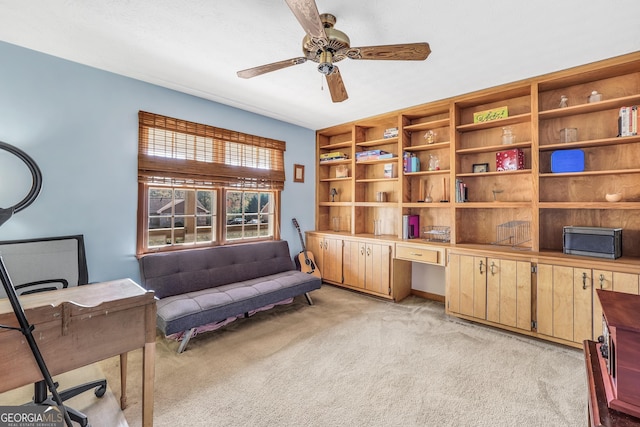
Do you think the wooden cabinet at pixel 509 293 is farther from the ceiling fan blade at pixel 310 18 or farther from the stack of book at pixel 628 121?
the ceiling fan blade at pixel 310 18

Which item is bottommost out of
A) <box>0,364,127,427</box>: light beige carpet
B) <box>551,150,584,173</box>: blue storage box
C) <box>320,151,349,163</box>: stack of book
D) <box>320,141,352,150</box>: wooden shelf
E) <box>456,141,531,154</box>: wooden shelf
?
<box>0,364,127,427</box>: light beige carpet

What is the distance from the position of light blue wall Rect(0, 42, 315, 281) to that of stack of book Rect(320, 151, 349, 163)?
2194 millimetres

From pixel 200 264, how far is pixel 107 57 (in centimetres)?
208

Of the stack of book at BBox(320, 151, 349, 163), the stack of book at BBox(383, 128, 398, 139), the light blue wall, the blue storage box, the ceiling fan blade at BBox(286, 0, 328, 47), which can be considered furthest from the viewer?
the stack of book at BBox(320, 151, 349, 163)

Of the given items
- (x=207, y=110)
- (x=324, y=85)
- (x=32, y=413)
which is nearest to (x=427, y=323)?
(x=324, y=85)

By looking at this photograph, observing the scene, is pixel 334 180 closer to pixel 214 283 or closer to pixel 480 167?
pixel 480 167

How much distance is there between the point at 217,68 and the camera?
258 cm

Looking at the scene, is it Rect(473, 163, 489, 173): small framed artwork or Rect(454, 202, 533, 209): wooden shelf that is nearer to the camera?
Rect(454, 202, 533, 209): wooden shelf

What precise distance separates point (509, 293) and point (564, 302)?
1.34 ft

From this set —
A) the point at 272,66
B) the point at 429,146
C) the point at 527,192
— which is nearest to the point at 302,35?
the point at 272,66

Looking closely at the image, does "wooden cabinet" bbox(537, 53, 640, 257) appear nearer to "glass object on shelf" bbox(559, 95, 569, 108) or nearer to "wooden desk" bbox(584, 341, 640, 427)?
"glass object on shelf" bbox(559, 95, 569, 108)

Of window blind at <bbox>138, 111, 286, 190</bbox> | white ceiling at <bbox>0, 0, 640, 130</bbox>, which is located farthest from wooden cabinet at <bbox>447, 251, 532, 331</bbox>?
window blind at <bbox>138, 111, 286, 190</bbox>

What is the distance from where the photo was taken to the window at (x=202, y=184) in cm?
298

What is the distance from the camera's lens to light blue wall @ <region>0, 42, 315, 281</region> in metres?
2.26
